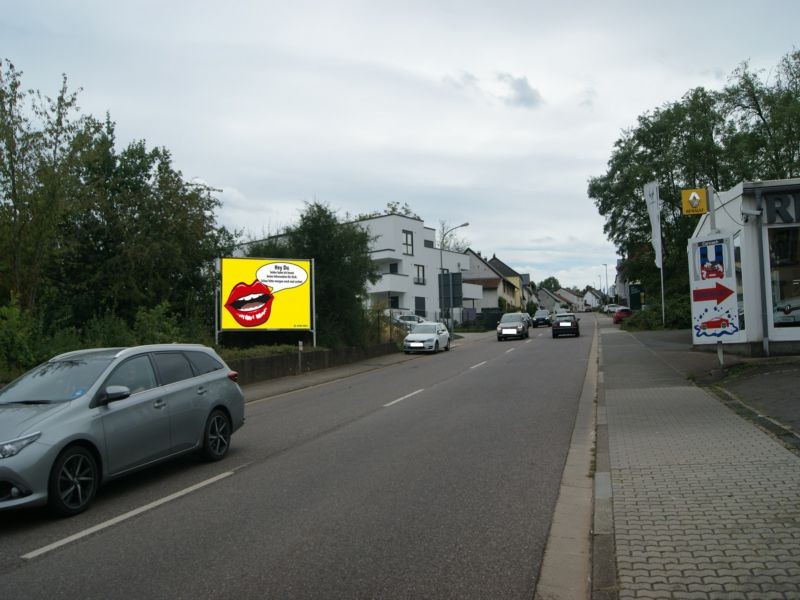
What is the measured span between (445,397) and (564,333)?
26858mm

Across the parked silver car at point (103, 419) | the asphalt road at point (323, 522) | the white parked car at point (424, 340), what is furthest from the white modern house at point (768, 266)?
the white parked car at point (424, 340)

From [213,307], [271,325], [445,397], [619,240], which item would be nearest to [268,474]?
[445,397]

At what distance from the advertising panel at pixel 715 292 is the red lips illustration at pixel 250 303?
1436 centimetres

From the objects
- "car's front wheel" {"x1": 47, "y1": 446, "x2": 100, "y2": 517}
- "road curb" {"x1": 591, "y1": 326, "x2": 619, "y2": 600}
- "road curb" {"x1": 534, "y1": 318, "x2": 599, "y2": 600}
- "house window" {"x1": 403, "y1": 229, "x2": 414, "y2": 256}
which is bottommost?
"road curb" {"x1": 534, "y1": 318, "x2": 599, "y2": 600}

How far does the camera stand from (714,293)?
1445cm

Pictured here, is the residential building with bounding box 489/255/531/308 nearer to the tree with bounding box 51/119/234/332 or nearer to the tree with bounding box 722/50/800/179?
the tree with bounding box 722/50/800/179

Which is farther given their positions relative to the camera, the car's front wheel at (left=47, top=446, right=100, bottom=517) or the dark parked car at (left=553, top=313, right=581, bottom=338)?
the dark parked car at (left=553, top=313, right=581, bottom=338)

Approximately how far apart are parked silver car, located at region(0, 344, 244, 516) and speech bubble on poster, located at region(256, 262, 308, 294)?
48.5ft

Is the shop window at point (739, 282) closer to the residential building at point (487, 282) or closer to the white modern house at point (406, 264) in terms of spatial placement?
the white modern house at point (406, 264)

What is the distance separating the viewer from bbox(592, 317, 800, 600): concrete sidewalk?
401 centimetres

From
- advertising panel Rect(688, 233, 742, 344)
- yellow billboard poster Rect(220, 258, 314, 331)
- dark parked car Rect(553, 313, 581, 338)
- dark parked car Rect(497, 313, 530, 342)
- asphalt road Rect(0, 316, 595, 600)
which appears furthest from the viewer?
dark parked car Rect(497, 313, 530, 342)

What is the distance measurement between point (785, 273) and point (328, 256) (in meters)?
16.2

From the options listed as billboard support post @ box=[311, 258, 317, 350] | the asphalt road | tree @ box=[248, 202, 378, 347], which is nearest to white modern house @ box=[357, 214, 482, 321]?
tree @ box=[248, 202, 378, 347]

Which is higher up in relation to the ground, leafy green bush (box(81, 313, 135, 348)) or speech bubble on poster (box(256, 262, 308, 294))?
speech bubble on poster (box(256, 262, 308, 294))
